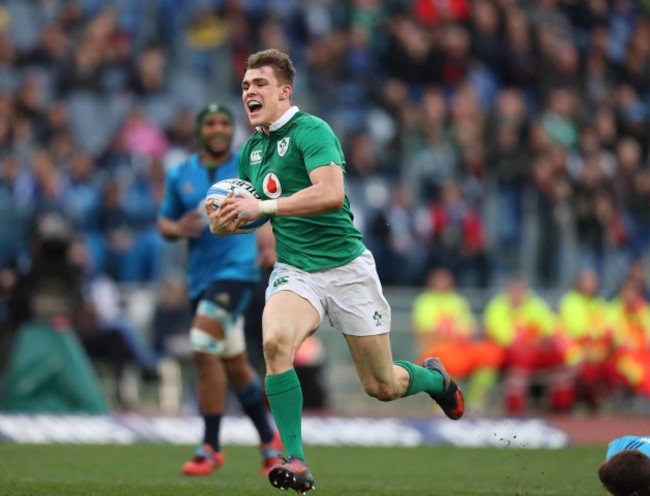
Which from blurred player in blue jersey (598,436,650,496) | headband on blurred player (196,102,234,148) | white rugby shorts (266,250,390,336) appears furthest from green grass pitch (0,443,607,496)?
headband on blurred player (196,102,234,148)

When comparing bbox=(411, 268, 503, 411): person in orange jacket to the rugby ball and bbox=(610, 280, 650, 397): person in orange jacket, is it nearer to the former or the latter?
bbox=(610, 280, 650, 397): person in orange jacket

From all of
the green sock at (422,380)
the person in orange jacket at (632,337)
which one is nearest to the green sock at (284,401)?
the green sock at (422,380)

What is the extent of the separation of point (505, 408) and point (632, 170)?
16.2 ft

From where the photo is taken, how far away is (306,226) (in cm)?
796

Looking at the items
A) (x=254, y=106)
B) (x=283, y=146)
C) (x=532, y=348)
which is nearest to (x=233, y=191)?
(x=283, y=146)

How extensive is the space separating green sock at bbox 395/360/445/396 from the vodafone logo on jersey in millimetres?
1317

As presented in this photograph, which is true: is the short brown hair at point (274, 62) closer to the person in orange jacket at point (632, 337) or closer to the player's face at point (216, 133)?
the player's face at point (216, 133)

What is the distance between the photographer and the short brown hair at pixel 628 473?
7.08 metres

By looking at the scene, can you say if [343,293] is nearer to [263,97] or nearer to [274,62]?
[263,97]

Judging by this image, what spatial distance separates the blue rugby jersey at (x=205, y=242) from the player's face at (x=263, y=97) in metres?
2.47

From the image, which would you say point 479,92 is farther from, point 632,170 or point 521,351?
point 521,351

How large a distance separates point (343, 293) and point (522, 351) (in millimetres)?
10154

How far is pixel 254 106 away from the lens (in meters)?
7.93

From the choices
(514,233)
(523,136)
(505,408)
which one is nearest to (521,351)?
(505,408)
